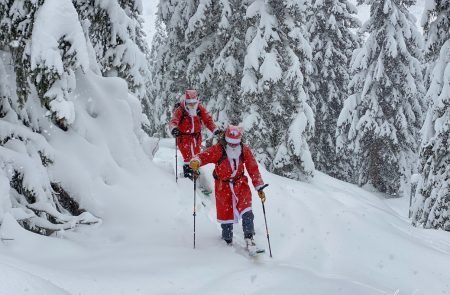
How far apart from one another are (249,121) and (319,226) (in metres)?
7.67

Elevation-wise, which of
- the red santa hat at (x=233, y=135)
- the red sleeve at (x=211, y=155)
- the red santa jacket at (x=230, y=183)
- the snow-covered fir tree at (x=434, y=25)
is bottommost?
the red santa jacket at (x=230, y=183)

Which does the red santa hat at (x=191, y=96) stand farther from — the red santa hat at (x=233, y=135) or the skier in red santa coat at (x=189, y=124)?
the red santa hat at (x=233, y=135)

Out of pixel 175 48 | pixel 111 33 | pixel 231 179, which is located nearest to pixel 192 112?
pixel 111 33

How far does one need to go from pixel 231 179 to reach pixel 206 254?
1325 millimetres

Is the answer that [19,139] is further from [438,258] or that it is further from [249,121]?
[249,121]

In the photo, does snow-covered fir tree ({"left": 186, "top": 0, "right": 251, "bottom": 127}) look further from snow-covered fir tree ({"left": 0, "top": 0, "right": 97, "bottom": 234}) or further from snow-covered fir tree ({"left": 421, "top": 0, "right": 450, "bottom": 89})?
snow-covered fir tree ({"left": 0, "top": 0, "right": 97, "bottom": 234})

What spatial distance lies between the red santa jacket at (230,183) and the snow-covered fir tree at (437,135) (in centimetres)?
720

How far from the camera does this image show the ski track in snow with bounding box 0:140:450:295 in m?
4.77

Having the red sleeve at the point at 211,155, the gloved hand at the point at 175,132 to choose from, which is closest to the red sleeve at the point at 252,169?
the red sleeve at the point at 211,155

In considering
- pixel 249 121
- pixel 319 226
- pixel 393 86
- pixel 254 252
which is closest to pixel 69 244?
pixel 254 252

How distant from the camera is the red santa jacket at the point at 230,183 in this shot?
704 centimetres

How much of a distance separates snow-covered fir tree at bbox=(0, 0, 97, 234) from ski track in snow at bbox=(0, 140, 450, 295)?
39cm

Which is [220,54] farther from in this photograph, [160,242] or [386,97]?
[160,242]

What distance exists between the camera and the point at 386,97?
69.9ft
